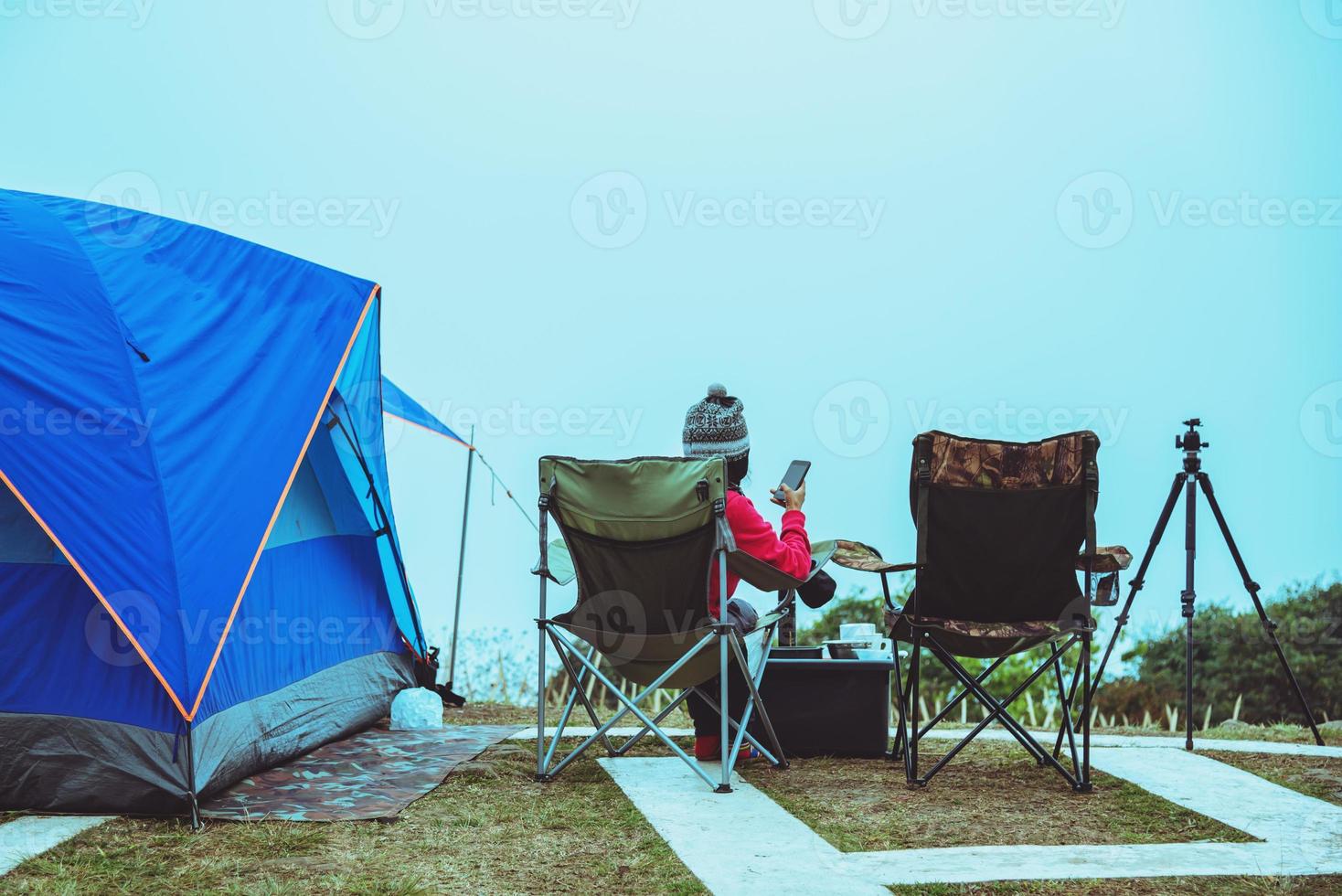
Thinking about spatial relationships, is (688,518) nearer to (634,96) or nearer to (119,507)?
(119,507)

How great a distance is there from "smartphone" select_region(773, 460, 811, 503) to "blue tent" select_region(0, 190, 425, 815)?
1399 millimetres

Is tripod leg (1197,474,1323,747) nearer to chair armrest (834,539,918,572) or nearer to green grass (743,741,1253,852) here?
green grass (743,741,1253,852)

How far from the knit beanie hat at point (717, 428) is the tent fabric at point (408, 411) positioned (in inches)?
62.5

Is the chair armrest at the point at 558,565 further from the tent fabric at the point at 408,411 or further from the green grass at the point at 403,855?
the tent fabric at the point at 408,411

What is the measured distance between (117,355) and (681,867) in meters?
1.97

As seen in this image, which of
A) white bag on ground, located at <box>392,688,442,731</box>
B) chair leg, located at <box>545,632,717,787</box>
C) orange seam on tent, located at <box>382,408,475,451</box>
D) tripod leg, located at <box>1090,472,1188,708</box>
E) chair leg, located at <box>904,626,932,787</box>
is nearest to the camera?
chair leg, located at <box>545,632,717,787</box>

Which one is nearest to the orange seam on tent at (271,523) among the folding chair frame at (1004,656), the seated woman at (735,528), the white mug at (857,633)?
the seated woman at (735,528)

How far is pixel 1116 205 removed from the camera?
19.5ft

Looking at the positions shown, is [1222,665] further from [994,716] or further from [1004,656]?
[994,716]

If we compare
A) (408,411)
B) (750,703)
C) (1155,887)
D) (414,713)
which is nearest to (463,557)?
(408,411)

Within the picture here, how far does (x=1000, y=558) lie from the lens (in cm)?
329

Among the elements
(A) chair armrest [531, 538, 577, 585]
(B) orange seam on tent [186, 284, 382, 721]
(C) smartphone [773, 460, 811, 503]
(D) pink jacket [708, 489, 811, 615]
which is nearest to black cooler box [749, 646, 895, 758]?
(D) pink jacket [708, 489, 811, 615]

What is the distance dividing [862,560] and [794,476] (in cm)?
32

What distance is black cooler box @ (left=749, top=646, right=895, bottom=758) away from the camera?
146 inches
